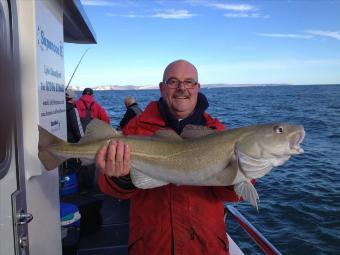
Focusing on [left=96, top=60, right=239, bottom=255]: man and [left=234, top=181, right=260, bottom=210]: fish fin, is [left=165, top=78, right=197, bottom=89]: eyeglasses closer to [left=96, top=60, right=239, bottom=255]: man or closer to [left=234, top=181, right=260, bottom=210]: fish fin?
[left=96, top=60, right=239, bottom=255]: man

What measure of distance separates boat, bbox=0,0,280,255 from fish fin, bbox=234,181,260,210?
131cm

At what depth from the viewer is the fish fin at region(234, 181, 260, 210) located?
322 cm

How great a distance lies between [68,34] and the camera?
6.41 meters

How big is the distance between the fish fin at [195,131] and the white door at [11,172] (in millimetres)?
1365

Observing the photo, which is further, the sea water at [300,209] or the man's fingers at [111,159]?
the sea water at [300,209]

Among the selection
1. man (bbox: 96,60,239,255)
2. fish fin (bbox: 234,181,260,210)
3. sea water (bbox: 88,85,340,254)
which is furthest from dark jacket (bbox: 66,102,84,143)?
fish fin (bbox: 234,181,260,210)

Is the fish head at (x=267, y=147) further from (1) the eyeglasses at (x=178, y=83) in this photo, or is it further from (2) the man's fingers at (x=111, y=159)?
(2) the man's fingers at (x=111, y=159)

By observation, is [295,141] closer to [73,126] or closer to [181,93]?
[181,93]

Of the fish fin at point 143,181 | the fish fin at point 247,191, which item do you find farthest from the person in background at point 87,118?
the fish fin at point 247,191

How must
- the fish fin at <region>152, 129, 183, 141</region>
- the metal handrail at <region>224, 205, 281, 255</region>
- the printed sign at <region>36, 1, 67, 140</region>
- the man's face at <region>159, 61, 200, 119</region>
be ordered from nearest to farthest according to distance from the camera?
1. the printed sign at <region>36, 1, 67, 140</region>
2. the fish fin at <region>152, 129, 183, 141</region>
3. the man's face at <region>159, 61, 200, 119</region>
4. the metal handrail at <region>224, 205, 281, 255</region>

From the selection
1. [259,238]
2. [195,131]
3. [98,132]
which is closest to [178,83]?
[195,131]

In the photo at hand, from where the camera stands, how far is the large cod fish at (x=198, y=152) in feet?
10.3

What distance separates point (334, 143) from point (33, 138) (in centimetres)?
1839

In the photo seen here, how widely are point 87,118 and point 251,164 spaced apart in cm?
760
